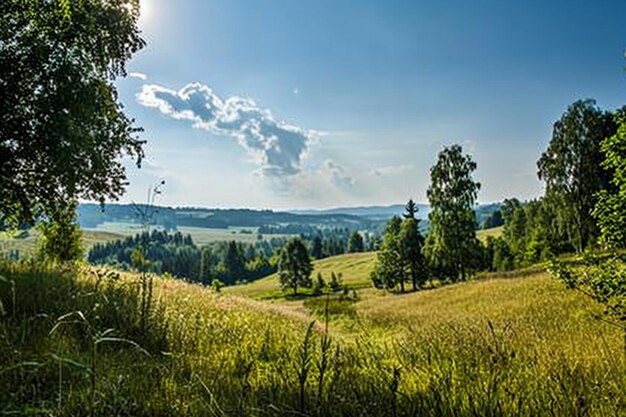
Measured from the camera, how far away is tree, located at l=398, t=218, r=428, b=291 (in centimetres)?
6825

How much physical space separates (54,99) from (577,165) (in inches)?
1657

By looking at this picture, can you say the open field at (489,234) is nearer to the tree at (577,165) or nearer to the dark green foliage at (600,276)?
the tree at (577,165)

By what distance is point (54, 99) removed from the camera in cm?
1380

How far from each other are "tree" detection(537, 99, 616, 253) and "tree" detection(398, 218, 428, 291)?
2634cm

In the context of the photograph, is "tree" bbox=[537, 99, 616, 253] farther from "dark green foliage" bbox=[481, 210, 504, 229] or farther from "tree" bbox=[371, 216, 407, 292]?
"dark green foliage" bbox=[481, 210, 504, 229]

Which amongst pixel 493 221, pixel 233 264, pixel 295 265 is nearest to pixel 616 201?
pixel 295 265

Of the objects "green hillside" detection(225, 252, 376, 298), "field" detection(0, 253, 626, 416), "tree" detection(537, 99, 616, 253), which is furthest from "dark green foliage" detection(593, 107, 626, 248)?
"green hillside" detection(225, 252, 376, 298)

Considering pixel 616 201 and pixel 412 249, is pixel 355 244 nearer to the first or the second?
pixel 412 249

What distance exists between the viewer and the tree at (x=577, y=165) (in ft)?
135

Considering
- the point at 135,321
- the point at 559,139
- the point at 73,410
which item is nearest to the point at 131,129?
the point at 135,321

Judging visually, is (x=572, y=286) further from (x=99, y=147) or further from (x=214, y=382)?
(x=99, y=147)

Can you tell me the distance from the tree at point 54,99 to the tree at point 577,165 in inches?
1537

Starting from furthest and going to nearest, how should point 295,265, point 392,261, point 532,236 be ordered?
1. point 295,265
2. point 532,236
3. point 392,261

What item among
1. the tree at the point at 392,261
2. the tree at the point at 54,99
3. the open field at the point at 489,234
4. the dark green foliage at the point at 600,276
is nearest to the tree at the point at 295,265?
the tree at the point at 392,261
